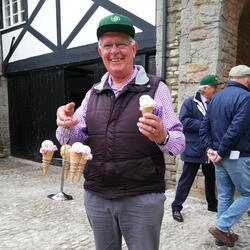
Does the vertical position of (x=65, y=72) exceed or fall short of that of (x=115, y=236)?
it exceeds it

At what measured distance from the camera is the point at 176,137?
172 centimetres

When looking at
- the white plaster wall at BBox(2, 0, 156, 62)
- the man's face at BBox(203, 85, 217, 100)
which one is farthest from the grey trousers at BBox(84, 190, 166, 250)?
the white plaster wall at BBox(2, 0, 156, 62)

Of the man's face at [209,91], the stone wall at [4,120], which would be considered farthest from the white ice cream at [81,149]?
the stone wall at [4,120]

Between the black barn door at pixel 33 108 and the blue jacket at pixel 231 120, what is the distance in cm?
529

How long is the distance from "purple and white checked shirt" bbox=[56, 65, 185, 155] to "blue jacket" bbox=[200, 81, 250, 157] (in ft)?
4.47

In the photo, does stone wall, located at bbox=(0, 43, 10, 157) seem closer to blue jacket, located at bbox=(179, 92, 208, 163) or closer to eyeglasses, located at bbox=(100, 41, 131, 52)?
blue jacket, located at bbox=(179, 92, 208, 163)

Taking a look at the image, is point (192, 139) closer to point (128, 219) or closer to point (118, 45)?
point (128, 219)

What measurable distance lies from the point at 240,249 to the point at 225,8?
3.13 m

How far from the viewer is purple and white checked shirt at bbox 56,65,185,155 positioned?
67.1 inches

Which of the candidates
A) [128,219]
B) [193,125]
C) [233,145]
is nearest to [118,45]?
[128,219]

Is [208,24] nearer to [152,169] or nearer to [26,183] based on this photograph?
[152,169]

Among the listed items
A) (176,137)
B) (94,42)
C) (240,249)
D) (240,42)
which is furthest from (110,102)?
(94,42)

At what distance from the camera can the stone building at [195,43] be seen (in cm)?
455

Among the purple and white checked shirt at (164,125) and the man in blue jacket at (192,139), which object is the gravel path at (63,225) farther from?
the purple and white checked shirt at (164,125)
